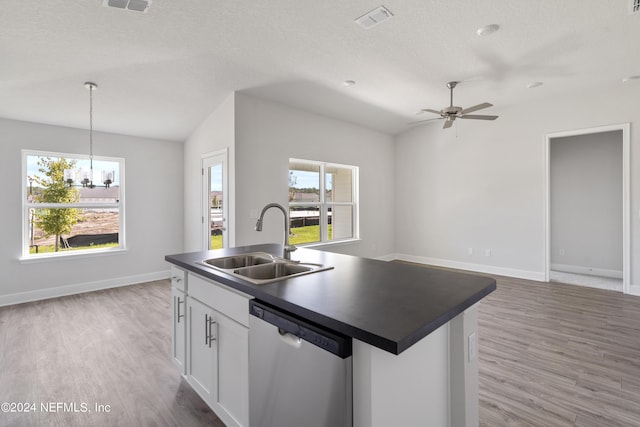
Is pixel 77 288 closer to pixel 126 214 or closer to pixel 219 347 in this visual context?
pixel 126 214

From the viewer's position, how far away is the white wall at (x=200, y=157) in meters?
4.17

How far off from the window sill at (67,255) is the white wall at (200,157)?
1099 mm

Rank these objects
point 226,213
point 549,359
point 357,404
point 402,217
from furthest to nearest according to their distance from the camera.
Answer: point 402,217
point 226,213
point 549,359
point 357,404

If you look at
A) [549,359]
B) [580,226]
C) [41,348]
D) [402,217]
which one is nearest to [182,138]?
[41,348]

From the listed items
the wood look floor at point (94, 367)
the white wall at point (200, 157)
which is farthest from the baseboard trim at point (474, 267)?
the wood look floor at point (94, 367)

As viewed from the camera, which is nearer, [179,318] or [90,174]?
[179,318]

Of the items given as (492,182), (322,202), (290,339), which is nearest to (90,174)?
(322,202)

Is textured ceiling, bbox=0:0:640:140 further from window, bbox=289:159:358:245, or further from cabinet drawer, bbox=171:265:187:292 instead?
cabinet drawer, bbox=171:265:187:292

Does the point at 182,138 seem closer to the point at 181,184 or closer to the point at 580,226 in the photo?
the point at 181,184

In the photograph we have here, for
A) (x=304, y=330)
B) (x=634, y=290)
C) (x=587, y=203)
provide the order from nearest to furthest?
(x=304, y=330), (x=634, y=290), (x=587, y=203)

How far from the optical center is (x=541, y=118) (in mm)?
4941

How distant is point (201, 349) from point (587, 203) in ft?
21.6

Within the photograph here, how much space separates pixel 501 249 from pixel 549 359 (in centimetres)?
321

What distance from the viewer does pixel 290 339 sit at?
1.23 meters
